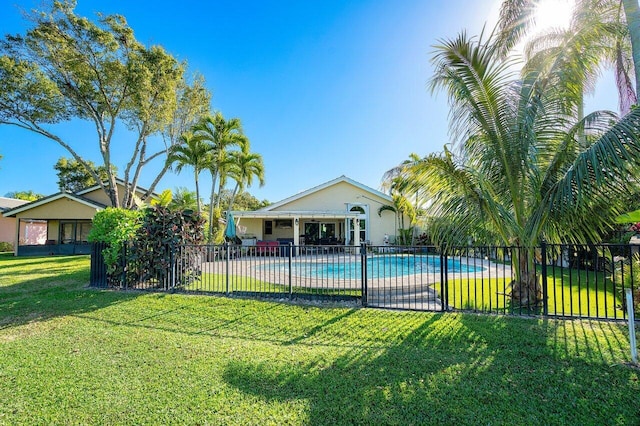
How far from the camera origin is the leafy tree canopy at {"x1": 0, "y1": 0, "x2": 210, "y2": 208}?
17891 millimetres

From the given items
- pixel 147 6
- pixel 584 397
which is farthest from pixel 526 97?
pixel 147 6

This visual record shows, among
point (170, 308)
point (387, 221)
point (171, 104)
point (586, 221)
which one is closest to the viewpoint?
point (586, 221)

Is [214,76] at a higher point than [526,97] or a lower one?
higher

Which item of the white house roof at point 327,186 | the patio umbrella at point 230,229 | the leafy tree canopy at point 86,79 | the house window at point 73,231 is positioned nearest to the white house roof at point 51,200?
the house window at point 73,231

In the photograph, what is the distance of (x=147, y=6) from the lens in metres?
15.0

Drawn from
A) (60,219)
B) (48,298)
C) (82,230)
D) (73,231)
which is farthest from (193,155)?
(73,231)

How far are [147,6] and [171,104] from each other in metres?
6.78

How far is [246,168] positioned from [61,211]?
48.6 ft

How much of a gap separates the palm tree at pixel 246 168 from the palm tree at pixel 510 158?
55.7 feet

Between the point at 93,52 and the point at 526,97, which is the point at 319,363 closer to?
the point at 526,97

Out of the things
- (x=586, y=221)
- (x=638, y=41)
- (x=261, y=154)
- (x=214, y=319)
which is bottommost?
(x=214, y=319)

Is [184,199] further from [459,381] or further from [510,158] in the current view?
[459,381]

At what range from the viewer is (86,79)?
62.2ft

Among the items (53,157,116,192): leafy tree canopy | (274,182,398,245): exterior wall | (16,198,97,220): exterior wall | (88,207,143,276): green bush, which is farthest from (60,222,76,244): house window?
(88,207,143,276): green bush
